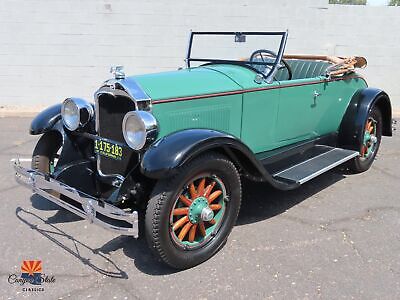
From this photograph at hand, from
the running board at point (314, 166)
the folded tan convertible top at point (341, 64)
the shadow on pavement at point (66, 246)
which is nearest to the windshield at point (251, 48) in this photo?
the folded tan convertible top at point (341, 64)

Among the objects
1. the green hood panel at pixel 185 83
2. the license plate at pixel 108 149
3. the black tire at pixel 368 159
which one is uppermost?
the green hood panel at pixel 185 83

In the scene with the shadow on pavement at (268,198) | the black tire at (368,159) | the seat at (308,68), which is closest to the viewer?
the shadow on pavement at (268,198)

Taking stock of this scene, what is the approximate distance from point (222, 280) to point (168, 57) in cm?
639

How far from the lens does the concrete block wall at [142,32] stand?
26.6 ft

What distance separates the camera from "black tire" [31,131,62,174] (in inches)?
144

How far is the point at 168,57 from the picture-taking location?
330 inches

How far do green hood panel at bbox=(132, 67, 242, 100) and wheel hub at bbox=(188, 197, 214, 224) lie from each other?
804mm

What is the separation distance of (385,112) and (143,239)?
357 cm

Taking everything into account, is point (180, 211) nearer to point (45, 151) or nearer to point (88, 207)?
point (88, 207)

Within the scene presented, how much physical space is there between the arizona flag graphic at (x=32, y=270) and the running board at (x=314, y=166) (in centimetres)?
200

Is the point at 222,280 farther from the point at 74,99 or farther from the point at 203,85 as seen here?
the point at 74,99

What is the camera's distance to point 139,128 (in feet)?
9.16

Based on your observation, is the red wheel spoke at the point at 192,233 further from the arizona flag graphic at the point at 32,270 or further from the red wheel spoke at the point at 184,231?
the arizona flag graphic at the point at 32,270

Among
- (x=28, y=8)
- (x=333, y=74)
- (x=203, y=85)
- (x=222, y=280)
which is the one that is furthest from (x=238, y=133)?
(x=28, y=8)
